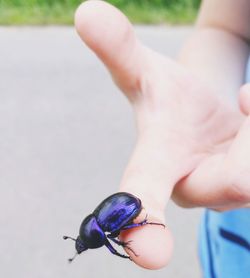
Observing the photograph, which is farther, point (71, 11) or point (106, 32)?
point (71, 11)

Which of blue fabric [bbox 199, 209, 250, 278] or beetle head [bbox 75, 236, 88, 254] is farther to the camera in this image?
blue fabric [bbox 199, 209, 250, 278]

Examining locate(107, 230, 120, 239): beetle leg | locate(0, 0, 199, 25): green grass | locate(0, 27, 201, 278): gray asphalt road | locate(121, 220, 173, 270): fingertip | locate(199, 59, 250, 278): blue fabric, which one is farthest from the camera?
locate(0, 0, 199, 25): green grass

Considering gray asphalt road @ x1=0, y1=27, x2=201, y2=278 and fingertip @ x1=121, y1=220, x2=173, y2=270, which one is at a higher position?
fingertip @ x1=121, y1=220, x2=173, y2=270

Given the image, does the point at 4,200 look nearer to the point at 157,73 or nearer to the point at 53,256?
the point at 53,256

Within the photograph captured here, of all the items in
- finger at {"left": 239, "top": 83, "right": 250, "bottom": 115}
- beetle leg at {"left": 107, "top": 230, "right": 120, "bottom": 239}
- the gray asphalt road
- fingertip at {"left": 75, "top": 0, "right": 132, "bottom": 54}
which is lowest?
the gray asphalt road

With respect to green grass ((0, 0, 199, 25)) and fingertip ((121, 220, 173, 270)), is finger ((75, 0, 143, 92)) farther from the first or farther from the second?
green grass ((0, 0, 199, 25))

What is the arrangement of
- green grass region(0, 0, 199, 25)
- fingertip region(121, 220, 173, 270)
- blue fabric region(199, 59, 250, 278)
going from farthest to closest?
green grass region(0, 0, 199, 25) → blue fabric region(199, 59, 250, 278) → fingertip region(121, 220, 173, 270)

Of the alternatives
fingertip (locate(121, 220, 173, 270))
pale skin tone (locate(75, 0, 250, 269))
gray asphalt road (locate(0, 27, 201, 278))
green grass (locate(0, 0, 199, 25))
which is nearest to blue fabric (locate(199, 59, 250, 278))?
pale skin tone (locate(75, 0, 250, 269))

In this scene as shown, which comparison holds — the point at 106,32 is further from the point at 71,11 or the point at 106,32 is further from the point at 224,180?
the point at 71,11

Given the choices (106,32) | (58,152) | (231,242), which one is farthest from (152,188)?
(58,152)
